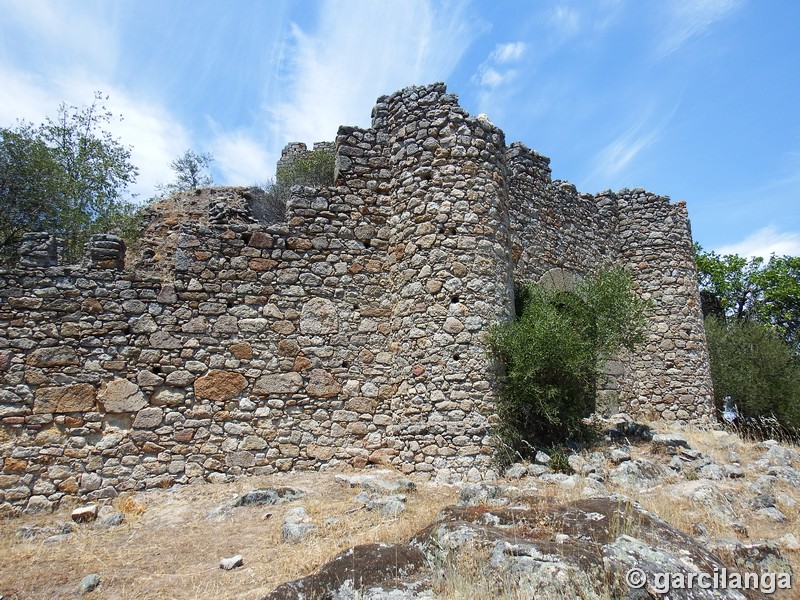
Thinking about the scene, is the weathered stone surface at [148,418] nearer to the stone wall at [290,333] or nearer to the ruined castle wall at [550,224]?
the stone wall at [290,333]

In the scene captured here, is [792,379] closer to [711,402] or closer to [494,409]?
[711,402]

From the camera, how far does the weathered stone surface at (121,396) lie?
325 inches

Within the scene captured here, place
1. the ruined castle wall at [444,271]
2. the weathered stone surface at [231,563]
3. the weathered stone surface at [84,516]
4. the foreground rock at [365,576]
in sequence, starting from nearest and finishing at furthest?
the foreground rock at [365,576] → the weathered stone surface at [231,563] → the weathered stone surface at [84,516] → the ruined castle wall at [444,271]

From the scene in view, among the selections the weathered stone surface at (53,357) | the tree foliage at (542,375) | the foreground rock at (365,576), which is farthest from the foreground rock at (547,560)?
the weathered stone surface at (53,357)

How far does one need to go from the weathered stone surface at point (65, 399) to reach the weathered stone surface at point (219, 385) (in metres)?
1.46

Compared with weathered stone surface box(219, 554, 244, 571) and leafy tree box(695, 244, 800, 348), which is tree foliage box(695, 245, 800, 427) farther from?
weathered stone surface box(219, 554, 244, 571)

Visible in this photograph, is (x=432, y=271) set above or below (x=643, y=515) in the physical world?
above

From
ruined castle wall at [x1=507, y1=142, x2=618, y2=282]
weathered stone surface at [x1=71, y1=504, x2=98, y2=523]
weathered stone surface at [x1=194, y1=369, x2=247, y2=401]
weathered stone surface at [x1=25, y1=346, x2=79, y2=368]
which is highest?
ruined castle wall at [x1=507, y1=142, x2=618, y2=282]

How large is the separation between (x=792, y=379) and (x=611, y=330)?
10.3 m

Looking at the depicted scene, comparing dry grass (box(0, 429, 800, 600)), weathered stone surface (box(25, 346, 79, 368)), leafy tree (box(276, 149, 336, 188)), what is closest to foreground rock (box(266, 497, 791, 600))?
dry grass (box(0, 429, 800, 600))

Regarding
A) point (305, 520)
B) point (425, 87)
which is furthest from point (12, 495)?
point (425, 87)

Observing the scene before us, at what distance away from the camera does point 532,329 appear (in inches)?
348

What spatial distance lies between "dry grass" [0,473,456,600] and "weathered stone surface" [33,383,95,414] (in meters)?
1.40

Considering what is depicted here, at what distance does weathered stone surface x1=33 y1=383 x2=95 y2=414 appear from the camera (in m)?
8.06
